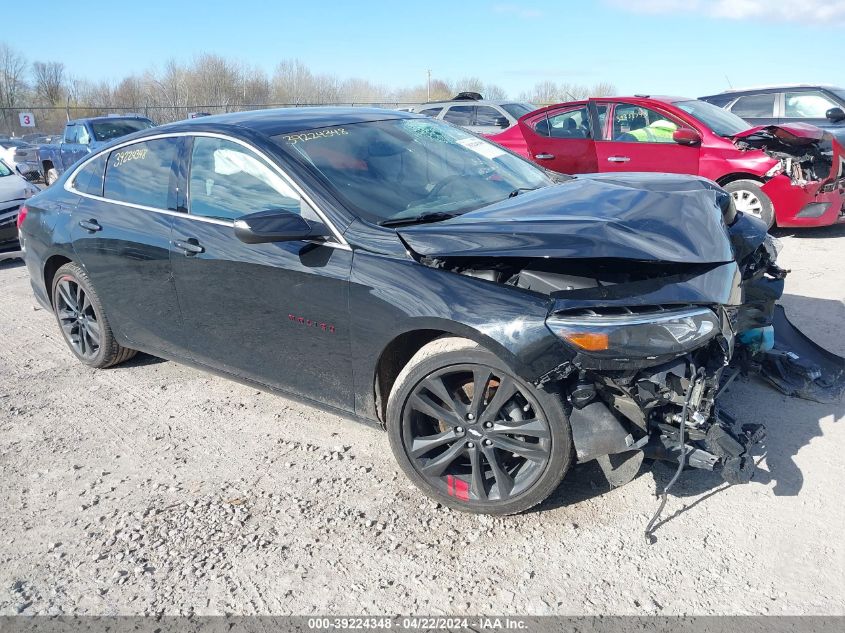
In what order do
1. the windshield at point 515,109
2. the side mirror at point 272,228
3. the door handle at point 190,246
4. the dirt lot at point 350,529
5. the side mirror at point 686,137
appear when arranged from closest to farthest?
→ the dirt lot at point 350,529, the side mirror at point 272,228, the door handle at point 190,246, the side mirror at point 686,137, the windshield at point 515,109

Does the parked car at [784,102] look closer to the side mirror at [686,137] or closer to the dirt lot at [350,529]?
the side mirror at [686,137]

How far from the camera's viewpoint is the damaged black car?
263 cm

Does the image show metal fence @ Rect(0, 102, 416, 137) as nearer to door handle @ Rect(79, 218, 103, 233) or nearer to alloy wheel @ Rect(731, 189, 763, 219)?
alloy wheel @ Rect(731, 189, 763, 219)

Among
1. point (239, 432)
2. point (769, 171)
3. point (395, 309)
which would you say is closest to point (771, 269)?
point (395, 309)

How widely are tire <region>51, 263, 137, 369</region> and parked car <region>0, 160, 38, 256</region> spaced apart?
4.33 m

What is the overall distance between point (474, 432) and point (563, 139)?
663 centimetres

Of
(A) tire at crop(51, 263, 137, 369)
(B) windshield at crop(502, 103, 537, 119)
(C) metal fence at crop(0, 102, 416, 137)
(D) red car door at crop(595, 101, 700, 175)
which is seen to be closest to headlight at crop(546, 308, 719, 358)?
(A) tire at crop(51, 263, 137, 369)

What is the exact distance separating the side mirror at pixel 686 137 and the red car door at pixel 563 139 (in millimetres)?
1005

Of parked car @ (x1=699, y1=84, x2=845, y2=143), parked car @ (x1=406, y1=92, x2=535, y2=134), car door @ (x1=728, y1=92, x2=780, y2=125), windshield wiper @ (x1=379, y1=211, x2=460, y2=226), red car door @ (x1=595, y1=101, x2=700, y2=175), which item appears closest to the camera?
windshield wiper @ (x1=379, y1=211, x2=460, y2=226)

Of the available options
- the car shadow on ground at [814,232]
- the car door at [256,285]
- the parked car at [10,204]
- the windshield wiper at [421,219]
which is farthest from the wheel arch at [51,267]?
the car shadow on ground at [814,232]

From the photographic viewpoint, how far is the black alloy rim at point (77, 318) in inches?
185

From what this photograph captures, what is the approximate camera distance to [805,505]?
290cm

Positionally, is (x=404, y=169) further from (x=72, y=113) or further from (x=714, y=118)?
(x=72, y=113)

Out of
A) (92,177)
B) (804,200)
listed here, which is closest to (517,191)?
(92,177)
